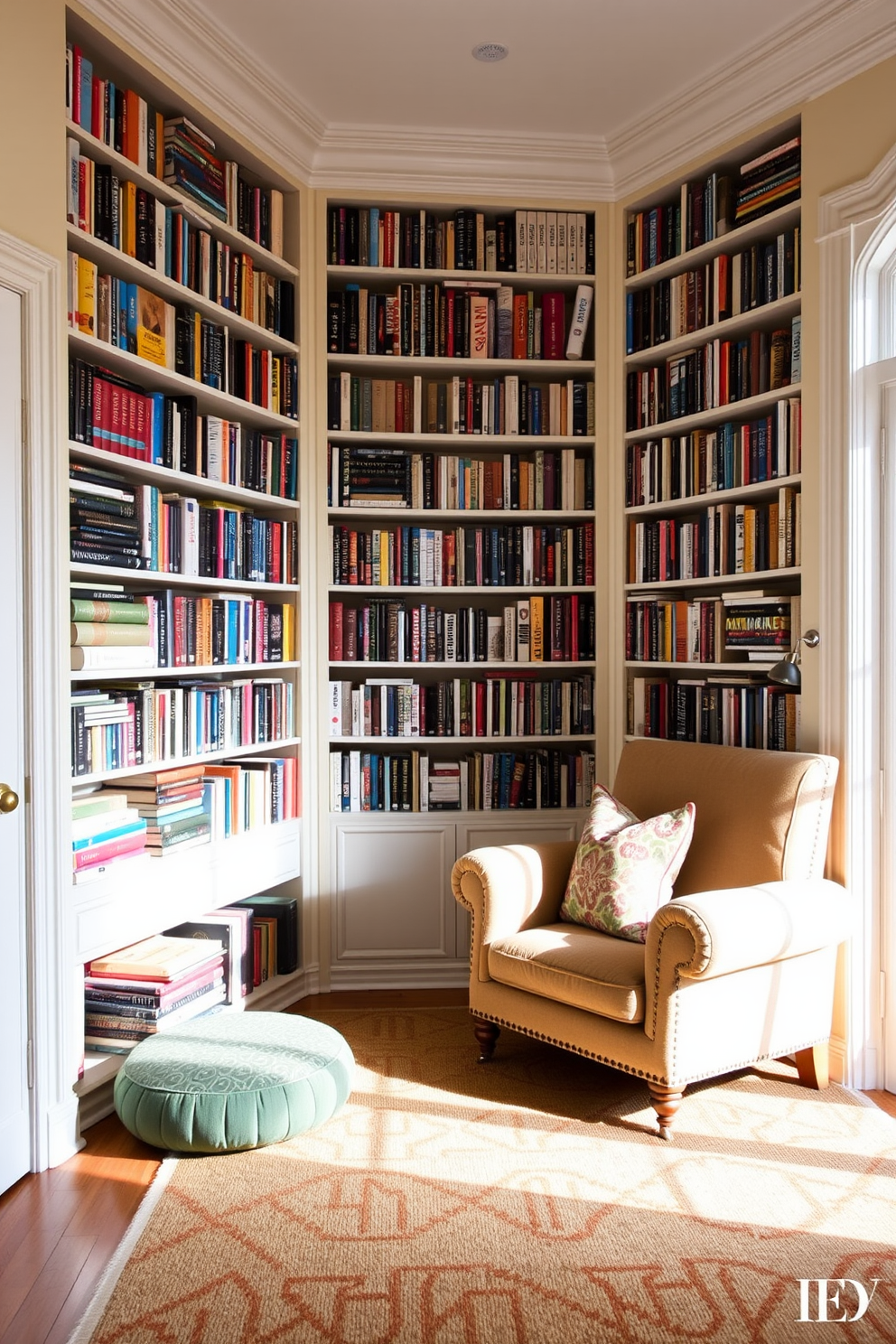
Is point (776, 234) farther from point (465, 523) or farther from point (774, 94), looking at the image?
point (465, 523)

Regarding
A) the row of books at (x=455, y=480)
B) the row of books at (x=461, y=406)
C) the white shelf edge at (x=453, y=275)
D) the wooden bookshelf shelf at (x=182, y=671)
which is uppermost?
the white shelf edge at (x=453, y=275)

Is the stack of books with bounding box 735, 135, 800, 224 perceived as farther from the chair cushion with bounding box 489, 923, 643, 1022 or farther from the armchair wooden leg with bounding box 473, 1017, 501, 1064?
the armchair wooden leg with bounding box 473, 1017, 501, 1064

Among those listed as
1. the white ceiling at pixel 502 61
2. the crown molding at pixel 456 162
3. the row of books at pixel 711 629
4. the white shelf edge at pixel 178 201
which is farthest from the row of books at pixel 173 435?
the row of books at pixel 711 629

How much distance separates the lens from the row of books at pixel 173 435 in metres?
2.87

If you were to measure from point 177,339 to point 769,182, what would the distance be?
2031 mm

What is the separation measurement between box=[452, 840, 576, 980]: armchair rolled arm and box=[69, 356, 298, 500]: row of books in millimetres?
1540

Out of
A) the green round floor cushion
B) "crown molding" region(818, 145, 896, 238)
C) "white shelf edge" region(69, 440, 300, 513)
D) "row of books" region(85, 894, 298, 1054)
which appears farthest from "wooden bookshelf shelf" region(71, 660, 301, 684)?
"crown molding" region(818, 145, 896, 238)

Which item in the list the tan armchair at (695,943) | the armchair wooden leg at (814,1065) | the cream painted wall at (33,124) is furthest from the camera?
the armchair wooden leg at (814,1065)

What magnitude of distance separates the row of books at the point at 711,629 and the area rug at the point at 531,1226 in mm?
1406

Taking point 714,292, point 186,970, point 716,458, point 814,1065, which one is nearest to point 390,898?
point 186,970

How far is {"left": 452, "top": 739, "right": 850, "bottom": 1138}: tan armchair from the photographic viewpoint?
2738 mm

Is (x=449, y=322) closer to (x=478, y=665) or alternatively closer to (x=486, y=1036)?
(x=478, y=665)

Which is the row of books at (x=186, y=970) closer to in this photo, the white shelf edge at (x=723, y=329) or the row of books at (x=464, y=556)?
the row of books at (x=464, y=556)

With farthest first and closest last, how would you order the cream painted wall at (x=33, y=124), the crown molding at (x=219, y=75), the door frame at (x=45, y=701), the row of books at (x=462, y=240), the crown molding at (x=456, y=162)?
the row of books at (x=462, y=240), the crown molding at (x=456, y=162), the crown molding at (x=219, y=75), the door frame at (x=45, y=701), the cream painted wall at (x=33, y=124)
